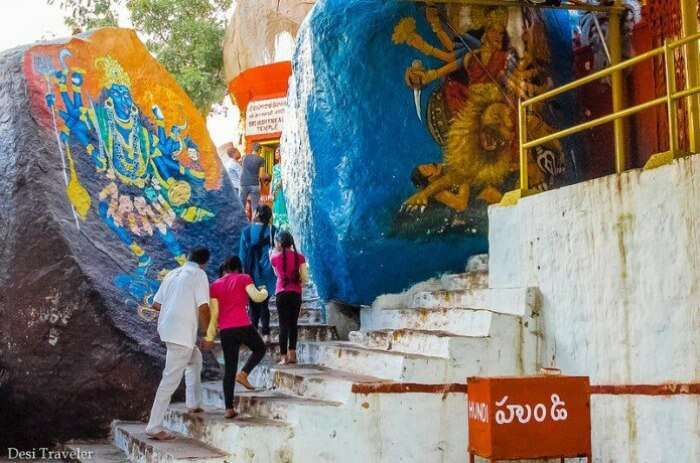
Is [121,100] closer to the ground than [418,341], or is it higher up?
higher up

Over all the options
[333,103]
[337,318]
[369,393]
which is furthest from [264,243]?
[369,393]

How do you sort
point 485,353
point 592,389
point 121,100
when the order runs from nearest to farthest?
1. point 592,389
2. point 485,353
3. point 121,100

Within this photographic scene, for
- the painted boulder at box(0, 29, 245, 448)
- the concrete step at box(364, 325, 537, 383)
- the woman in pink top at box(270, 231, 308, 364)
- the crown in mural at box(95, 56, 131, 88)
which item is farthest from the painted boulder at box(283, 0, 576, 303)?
the crown in mural at box(95, 56, 131, 88)

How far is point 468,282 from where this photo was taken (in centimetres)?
818

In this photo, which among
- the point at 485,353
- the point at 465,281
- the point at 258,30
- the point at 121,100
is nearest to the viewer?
the point at 485,353

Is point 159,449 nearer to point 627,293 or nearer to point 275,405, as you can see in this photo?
point 275,405

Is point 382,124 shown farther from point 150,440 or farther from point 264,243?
point 150,440

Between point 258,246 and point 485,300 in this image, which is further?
point 258,246

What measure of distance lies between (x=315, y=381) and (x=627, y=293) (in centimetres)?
253

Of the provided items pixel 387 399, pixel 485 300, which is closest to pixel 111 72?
pixel 485 300

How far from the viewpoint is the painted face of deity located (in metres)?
10.8

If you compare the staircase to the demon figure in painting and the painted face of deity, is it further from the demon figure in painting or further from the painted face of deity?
the painted face of deity

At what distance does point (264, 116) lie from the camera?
20938 millimetres

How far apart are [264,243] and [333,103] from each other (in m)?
1.96
